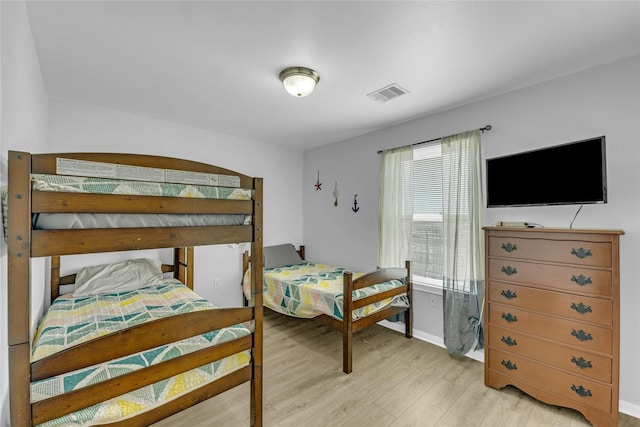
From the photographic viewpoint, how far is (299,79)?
82.1 inches

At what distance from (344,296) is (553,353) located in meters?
1.52

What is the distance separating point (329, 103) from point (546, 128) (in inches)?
72.1

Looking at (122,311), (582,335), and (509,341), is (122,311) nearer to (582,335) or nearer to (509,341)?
(509,341)

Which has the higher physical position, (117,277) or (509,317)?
(117,277)

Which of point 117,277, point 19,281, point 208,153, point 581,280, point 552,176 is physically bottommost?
point 117,277

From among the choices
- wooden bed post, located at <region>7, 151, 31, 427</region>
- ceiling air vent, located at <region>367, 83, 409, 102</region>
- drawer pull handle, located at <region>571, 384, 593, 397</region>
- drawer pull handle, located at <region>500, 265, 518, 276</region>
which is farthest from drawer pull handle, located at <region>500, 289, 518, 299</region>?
wooden bed post, located at <region>7, 151, 31, 427</region>

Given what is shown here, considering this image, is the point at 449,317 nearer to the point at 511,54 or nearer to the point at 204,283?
the point at 511,54

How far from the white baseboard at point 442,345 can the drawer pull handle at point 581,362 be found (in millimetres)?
535

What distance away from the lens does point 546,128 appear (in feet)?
7.51

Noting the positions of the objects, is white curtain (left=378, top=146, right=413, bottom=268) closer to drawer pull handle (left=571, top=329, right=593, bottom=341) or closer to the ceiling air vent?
the ceiling air vent

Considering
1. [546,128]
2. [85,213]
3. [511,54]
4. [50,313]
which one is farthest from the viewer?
[546,128]

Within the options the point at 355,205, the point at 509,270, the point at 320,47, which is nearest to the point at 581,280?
the point at 509,270

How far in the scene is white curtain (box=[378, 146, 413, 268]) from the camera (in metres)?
3.19

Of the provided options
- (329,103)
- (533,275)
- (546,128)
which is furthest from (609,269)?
(329,103)
